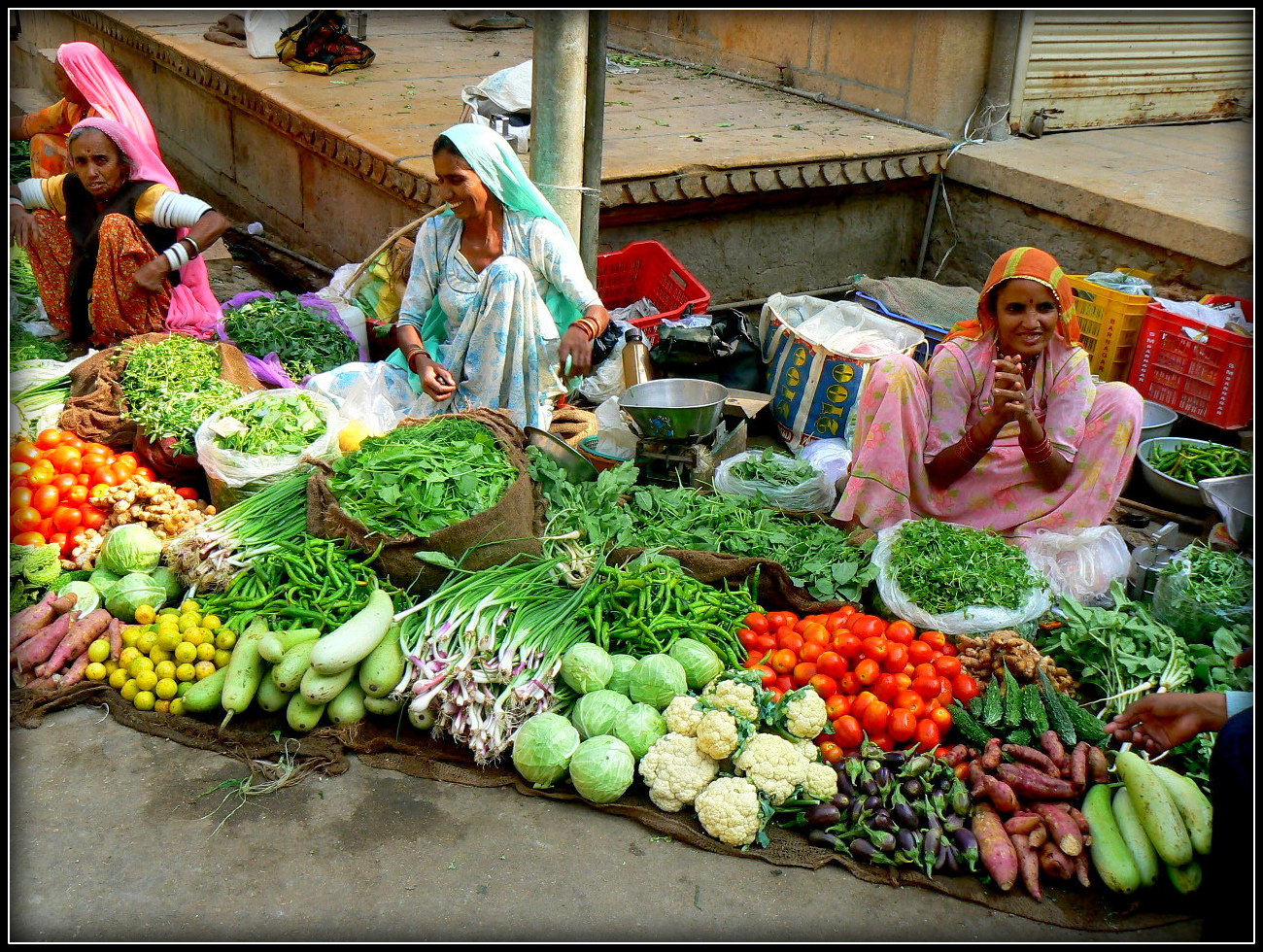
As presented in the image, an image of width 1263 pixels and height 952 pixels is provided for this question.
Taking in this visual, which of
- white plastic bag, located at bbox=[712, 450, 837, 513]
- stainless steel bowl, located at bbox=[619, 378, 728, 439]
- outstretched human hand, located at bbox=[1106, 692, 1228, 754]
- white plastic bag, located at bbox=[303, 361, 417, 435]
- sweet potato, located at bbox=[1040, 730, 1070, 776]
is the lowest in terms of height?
sweet potato, located at bbox=[1040, 730, 1070, 776]

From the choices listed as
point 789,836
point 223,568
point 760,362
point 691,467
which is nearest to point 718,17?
point 760,362

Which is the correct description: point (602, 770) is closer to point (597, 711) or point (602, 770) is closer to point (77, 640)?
point (597, 711)

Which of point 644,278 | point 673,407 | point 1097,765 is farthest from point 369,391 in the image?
point 1097,765

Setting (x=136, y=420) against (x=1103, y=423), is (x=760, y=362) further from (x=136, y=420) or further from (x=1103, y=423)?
(x=136, y=420)

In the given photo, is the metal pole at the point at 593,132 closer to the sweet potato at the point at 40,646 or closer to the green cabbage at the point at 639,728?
the green cabbage at the point at 639,728

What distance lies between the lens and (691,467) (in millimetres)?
4484

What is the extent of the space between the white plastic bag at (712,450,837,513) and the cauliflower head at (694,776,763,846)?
4.92 feet

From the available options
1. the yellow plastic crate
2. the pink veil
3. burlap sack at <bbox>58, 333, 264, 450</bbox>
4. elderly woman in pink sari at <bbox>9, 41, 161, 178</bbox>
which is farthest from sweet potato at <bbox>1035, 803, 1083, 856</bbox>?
elderly woman in pink sari at <bbox>9, 41, 161, 178</bbox>

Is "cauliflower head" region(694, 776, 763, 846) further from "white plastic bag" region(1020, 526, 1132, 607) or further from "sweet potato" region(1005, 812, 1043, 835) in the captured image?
"white plastic bag" region(1020, 526, 1132, 607)

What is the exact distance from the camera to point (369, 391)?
4.69 m

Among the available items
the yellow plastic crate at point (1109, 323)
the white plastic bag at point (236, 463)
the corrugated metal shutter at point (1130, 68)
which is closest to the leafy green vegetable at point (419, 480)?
the white plastic bag at point (236, 463)

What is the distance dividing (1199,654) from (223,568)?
126 inches

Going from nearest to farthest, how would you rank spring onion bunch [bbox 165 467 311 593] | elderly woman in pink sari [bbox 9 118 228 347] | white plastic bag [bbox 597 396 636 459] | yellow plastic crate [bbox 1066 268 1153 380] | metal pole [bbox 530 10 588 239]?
spring onion bunch [bbox 165 467 311 593]
metal pole [bbox 530 10 588 239]
white plastic bag [bbox 597 396 636 459]
elderly woman in pink sari [bbox 9 118 228 347]
yellow plastic crate [bbox 1066 268 1153 380]

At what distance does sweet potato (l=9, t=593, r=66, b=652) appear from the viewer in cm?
352
